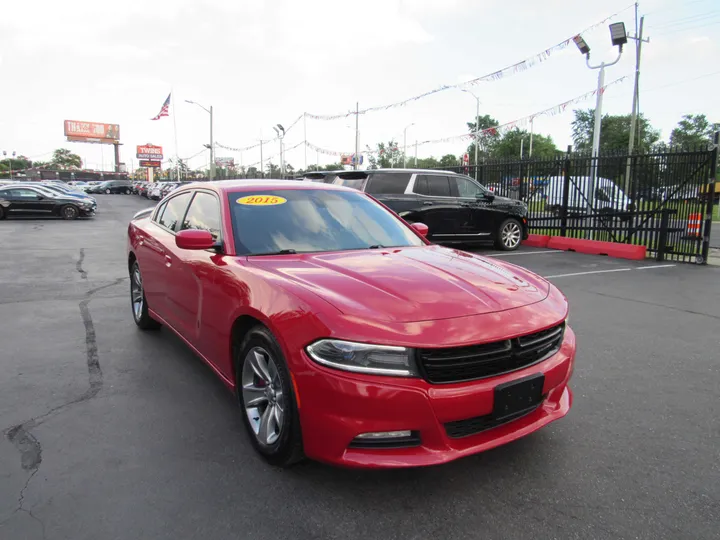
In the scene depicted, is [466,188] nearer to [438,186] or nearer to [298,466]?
[438,186]

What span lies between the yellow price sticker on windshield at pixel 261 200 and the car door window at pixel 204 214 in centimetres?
21

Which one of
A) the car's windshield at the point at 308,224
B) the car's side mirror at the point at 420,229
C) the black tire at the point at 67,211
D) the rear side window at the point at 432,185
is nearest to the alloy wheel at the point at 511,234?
the rear side window at the point at 432,185

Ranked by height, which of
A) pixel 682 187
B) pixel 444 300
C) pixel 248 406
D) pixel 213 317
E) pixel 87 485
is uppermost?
pixel 682 187

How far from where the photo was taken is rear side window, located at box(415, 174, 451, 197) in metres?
11.5

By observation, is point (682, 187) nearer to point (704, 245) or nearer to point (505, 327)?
point (704, 245)

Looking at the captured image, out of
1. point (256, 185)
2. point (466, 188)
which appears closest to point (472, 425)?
point (256, 185)

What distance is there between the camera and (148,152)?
11300 cm

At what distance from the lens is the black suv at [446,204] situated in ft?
36.0

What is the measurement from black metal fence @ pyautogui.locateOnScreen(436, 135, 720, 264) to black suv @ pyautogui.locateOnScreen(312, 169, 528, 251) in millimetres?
1565

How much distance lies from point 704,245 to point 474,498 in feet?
33.1

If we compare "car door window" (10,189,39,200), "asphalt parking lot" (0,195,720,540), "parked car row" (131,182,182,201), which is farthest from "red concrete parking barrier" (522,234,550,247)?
"parked car row" (131,182,182,201)

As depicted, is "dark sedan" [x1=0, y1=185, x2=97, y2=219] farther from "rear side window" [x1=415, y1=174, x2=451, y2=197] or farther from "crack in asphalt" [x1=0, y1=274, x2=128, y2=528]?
"crack in asphalt" [x1=0, y1=274, x2=128, y2=528]

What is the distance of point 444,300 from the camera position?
255 cm

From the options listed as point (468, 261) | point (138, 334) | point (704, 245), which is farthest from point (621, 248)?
point (138, 334)
